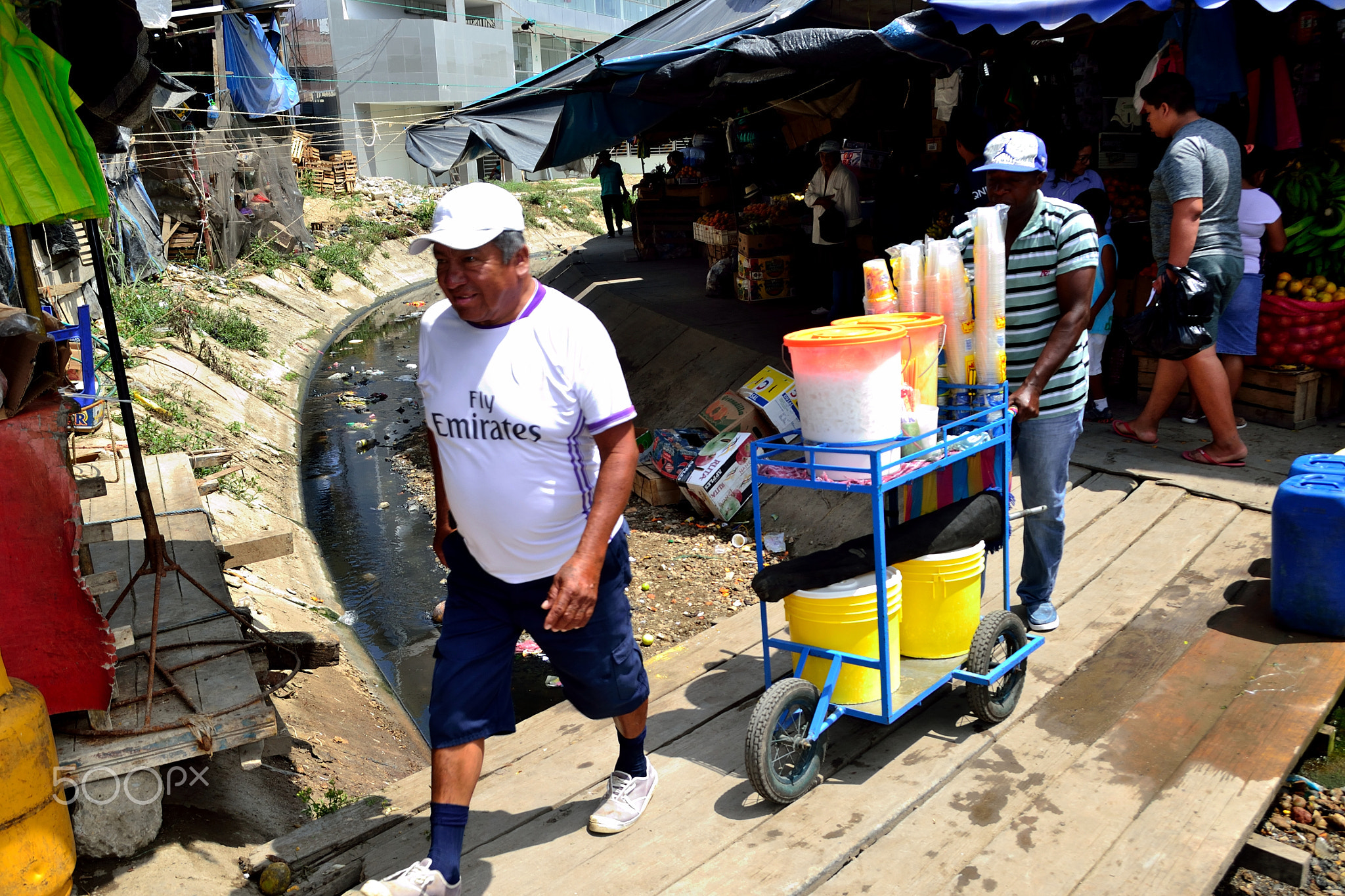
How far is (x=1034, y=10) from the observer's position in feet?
18.6

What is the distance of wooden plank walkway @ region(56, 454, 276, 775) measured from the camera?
131 inches

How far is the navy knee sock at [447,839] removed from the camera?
2537 mm

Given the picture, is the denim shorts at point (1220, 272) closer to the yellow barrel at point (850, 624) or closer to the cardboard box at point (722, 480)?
the cardboard box at point (722, 480)

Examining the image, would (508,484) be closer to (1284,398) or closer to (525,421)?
(525,421)

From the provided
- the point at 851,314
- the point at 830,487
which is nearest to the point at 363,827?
the point at 830,487

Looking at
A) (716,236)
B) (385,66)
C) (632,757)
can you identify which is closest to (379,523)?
(716,236)

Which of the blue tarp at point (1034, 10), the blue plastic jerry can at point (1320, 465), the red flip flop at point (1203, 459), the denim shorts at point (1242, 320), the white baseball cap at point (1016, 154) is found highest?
the blue tarp at point (1034, 10)

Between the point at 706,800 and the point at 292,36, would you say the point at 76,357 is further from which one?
the point at 292,36

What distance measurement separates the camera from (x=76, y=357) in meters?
8.77

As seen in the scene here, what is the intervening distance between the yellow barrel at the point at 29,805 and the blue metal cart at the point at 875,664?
2017 millimetres

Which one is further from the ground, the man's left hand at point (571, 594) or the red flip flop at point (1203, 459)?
the man's left hand at point (571, 594)

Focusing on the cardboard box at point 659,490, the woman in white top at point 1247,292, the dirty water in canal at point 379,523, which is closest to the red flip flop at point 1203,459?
the woman in white top at point 1247,292

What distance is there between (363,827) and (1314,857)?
2925 mm

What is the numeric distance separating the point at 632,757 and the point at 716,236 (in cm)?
1069
